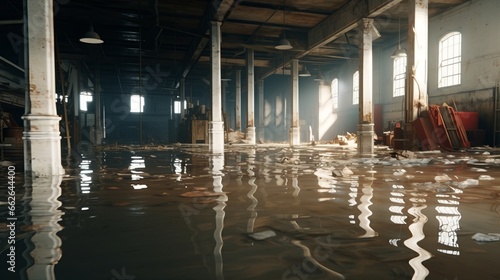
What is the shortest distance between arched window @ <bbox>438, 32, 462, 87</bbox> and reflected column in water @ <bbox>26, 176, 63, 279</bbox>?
15.6 meters

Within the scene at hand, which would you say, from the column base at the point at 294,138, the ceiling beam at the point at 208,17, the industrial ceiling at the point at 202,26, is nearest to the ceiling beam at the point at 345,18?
the industrial ceiling at the point at 202,26

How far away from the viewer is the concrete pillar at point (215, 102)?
1171cm

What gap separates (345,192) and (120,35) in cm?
1577

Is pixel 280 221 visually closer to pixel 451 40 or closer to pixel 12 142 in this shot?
pixel 12 142

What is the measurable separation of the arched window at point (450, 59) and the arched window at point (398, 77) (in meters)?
2.41

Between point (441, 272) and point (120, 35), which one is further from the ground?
point (120, 35)

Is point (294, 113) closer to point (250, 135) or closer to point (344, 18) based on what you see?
point (250, 135)

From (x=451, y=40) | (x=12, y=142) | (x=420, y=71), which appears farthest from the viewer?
(x=451, y=40)

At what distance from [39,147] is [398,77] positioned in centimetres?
1743

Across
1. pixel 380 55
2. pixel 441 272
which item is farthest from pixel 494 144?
pixel 441 272

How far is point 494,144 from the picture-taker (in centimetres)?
1219

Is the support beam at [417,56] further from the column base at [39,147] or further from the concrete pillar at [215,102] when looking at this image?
the column base at [39,147]

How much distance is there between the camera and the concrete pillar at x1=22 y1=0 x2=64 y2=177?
5438 mm

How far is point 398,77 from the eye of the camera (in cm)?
1753
